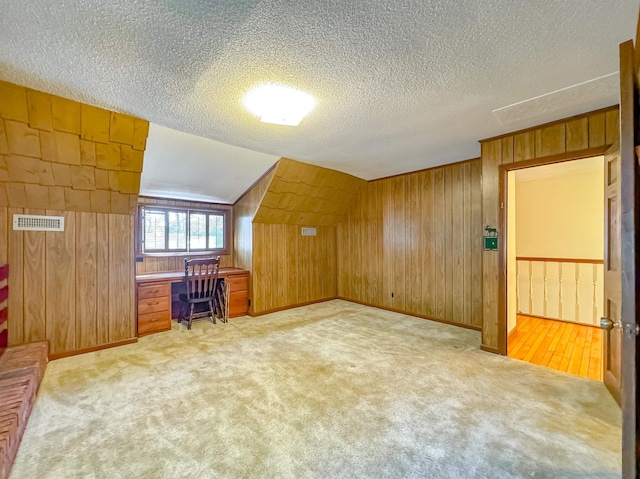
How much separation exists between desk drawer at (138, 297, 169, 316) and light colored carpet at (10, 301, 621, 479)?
1.80 feet

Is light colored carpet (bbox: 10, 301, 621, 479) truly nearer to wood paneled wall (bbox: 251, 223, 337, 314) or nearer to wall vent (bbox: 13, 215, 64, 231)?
wall vent (bbox: 13, 215, 64, 231)

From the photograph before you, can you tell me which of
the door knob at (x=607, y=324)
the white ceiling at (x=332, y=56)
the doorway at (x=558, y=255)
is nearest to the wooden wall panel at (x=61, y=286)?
the white ceiling at (x=332, y=56)

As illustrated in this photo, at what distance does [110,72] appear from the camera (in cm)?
180

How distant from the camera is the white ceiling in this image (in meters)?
1.32

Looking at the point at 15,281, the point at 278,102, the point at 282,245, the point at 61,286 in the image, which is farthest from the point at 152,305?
the point at 278,102

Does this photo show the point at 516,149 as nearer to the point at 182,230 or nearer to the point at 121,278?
the point at 121,278

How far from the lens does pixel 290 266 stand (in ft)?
16.1

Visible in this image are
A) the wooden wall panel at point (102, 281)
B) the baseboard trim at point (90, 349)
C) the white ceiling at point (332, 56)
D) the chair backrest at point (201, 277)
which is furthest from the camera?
the chair backrest at point (201, 277)

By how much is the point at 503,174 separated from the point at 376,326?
243 cm

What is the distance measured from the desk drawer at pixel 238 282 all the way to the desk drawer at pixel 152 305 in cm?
87

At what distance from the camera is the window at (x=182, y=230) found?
4.20m

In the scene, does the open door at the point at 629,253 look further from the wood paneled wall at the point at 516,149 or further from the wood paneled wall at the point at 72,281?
the wood paneled wall at the point at 72,281

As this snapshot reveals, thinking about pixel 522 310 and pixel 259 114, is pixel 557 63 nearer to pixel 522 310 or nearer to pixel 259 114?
pixel 259 114

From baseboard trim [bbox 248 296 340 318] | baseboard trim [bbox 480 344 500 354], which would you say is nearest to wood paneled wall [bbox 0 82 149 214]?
baseboard trim [bbox 248 296 340 318]
